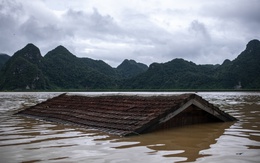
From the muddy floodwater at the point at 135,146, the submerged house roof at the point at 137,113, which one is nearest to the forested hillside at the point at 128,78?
the submerged house roof at the point at 137,113

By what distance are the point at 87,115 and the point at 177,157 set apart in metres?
4.91

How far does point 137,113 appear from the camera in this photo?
302 inches

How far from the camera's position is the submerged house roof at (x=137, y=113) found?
705 centimetres

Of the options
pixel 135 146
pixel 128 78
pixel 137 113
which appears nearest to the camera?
pixel 135 146

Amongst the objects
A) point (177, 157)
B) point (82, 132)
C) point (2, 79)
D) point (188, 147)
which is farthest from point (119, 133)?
point (2, 79)

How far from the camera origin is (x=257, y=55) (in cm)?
10731

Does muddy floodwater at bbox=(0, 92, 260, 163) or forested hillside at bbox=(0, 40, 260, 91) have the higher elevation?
forested hillside at bbox=(0, 40, 260, 91)

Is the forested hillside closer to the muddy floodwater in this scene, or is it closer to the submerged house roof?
the submerged house roof

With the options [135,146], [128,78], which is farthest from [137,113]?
[128,78]

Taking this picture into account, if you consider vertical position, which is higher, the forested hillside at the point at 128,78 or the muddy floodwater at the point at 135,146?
the forested hillside at the point at 128,78

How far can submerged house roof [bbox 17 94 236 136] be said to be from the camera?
277 inches

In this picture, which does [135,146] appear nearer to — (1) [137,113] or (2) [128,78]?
(1) [137,113]

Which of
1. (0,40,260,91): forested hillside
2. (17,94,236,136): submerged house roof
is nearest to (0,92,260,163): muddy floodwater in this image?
(17,94,236,136): submerged house roof

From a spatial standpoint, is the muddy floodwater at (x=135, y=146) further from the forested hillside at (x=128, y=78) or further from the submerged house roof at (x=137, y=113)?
the forested hillside at (x=128, y=78)
